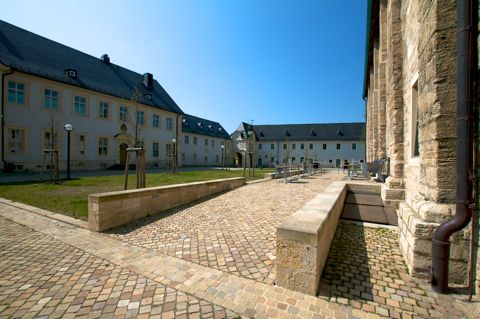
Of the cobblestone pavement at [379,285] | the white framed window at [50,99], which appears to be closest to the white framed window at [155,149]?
the white framed window at [50,99]

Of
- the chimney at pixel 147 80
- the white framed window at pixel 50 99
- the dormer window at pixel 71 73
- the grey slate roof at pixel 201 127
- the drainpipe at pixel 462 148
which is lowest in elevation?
the drainpipe at pixel 462 148

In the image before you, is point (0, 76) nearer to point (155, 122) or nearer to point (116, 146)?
point (116, 146)

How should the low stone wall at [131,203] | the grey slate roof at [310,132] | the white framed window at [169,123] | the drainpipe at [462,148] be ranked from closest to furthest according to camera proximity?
the drainpipe at [462,148], the low stone wall at [131,203], the white framed window at [169,123], the grey slate roof at [310,132]

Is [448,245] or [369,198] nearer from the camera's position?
[448,245]

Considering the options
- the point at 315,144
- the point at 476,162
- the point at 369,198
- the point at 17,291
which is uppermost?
the point at 315,144

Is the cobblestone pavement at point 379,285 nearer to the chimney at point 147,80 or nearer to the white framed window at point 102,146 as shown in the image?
the white framed window at point 102,146

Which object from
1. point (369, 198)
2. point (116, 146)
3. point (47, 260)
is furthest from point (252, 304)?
point (116, 146)

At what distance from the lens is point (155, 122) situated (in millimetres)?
30734

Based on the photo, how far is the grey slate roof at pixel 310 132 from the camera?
51375 mm

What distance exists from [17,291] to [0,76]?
21338mm

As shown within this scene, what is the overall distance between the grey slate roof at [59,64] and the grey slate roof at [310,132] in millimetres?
26906

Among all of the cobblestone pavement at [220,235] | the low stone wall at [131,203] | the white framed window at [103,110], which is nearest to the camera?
the cobblestone pavement at [220,235]

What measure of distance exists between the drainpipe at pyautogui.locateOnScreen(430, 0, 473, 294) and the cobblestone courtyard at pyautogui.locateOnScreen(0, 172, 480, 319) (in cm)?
44

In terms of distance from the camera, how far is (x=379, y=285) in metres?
2.79
